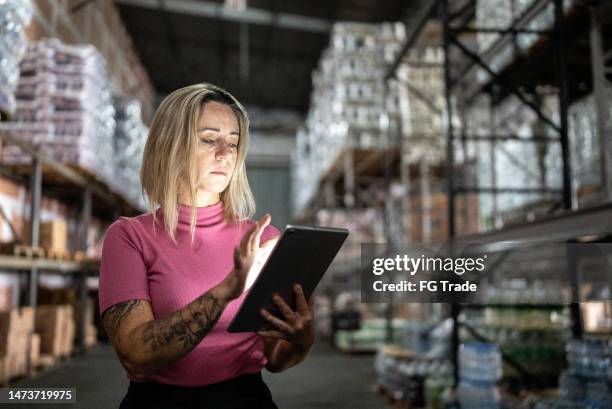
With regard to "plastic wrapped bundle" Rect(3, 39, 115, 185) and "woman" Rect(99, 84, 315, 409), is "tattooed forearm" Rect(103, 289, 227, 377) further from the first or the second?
"plastic wrapped bundle" Rect(3, 39, 115, 185)

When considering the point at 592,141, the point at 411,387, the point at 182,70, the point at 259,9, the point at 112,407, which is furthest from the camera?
the point at 182,70

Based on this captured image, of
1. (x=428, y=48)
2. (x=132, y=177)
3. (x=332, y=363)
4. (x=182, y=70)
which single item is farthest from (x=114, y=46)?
(x=332, y=363)

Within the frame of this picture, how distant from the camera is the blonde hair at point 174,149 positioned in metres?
1.37

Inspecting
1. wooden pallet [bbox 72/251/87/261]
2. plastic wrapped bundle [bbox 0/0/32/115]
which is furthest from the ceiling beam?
plastic wrapped bundle [bbox 0/0/32/115]

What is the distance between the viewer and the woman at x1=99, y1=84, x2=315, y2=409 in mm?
1296

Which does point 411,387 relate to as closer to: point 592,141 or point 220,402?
point 592,141

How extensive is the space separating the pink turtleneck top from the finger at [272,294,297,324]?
179 mm

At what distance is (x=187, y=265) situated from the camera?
1403 millimetres

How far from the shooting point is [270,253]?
1.16 m

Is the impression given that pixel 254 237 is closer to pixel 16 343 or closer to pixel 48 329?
pixel 16 343

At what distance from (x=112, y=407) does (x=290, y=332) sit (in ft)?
2.37

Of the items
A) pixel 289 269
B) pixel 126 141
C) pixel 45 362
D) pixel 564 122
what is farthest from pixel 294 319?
pixel 126 141

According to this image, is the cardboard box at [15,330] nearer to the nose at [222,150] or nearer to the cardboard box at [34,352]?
the cardboard box at [34,352]

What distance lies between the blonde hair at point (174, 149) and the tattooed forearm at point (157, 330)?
0.23 metres
